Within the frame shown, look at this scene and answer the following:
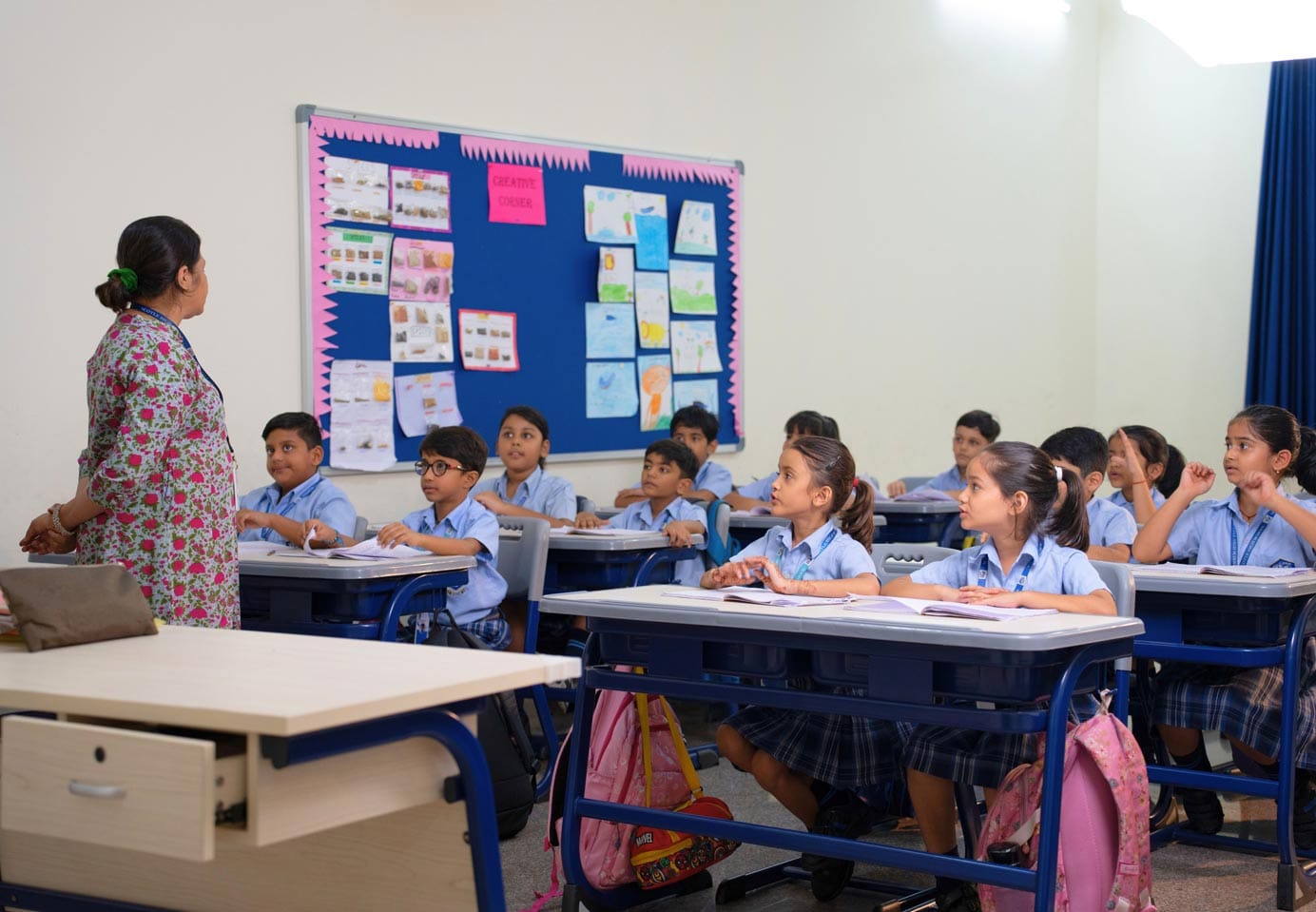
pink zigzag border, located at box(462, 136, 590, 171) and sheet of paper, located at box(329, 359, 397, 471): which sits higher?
pink zigzag border, located at box(462, 136, 590, 171)

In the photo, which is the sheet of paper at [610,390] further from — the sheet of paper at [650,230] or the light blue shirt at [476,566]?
the light blue shirt at [476,566]

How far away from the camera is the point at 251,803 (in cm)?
154

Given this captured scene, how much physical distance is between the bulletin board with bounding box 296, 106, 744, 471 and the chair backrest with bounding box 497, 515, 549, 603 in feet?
3.31

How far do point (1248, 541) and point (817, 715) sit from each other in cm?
134

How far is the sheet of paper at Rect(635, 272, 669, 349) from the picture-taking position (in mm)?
5660

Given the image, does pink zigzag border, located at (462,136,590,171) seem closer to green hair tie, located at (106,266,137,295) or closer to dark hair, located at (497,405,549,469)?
dark hair, located at (497,405,549,469)

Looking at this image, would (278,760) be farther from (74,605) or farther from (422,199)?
(422,199)

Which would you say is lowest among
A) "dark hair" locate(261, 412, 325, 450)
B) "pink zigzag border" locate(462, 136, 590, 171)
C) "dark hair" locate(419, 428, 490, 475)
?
"dark hair" locate(419, 428, 490, 475)

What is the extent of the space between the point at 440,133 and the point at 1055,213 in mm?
3908

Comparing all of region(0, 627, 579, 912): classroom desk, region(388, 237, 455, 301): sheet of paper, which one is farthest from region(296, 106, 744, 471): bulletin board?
region(0, 627, 579, 912): classroom desk

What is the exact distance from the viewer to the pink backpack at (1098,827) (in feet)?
7.61

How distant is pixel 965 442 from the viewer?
580 cm

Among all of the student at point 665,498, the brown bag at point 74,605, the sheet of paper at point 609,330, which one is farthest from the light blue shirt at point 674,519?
the brown bag at point 74,605

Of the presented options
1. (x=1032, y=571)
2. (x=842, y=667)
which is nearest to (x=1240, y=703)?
(x=1032, y=571)
